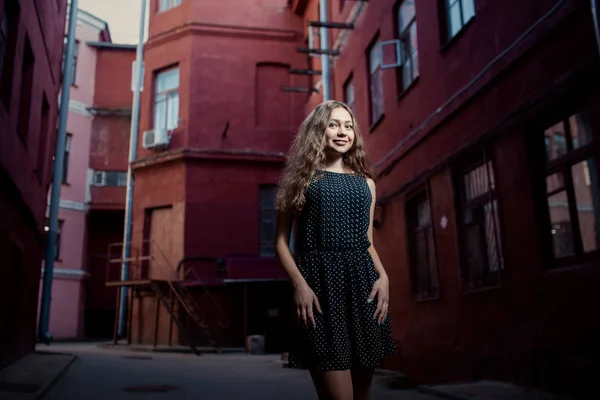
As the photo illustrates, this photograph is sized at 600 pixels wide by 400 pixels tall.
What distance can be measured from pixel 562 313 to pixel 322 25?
1015 centimetres

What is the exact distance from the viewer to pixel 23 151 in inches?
365

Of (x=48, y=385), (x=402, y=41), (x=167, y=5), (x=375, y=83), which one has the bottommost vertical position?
(x=48, y=385)

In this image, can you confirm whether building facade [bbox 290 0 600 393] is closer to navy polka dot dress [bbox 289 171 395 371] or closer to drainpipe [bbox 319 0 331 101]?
navy polka dot dress [bbox 289 171 395 371]

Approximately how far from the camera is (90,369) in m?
9.55

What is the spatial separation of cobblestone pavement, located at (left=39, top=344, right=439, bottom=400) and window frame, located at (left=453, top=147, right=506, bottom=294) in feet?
5.86

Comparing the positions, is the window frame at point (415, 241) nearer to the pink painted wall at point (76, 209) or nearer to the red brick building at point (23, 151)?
the red brick building at point (23, 151)

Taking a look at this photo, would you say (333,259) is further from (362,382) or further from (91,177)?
(91,177)

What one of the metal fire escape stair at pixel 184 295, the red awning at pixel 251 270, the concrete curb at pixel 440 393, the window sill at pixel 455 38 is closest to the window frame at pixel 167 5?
the metal fire escape stair at pixel 184 295

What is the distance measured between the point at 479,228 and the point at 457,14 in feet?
11.0

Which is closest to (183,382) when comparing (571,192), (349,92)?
(571,192)

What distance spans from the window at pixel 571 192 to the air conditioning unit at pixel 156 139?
13.9 metres

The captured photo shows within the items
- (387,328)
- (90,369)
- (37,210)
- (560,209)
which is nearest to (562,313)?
(560,209)

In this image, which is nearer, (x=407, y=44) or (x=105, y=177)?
(x=407, y=44)

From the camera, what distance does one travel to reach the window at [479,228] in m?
7.27
